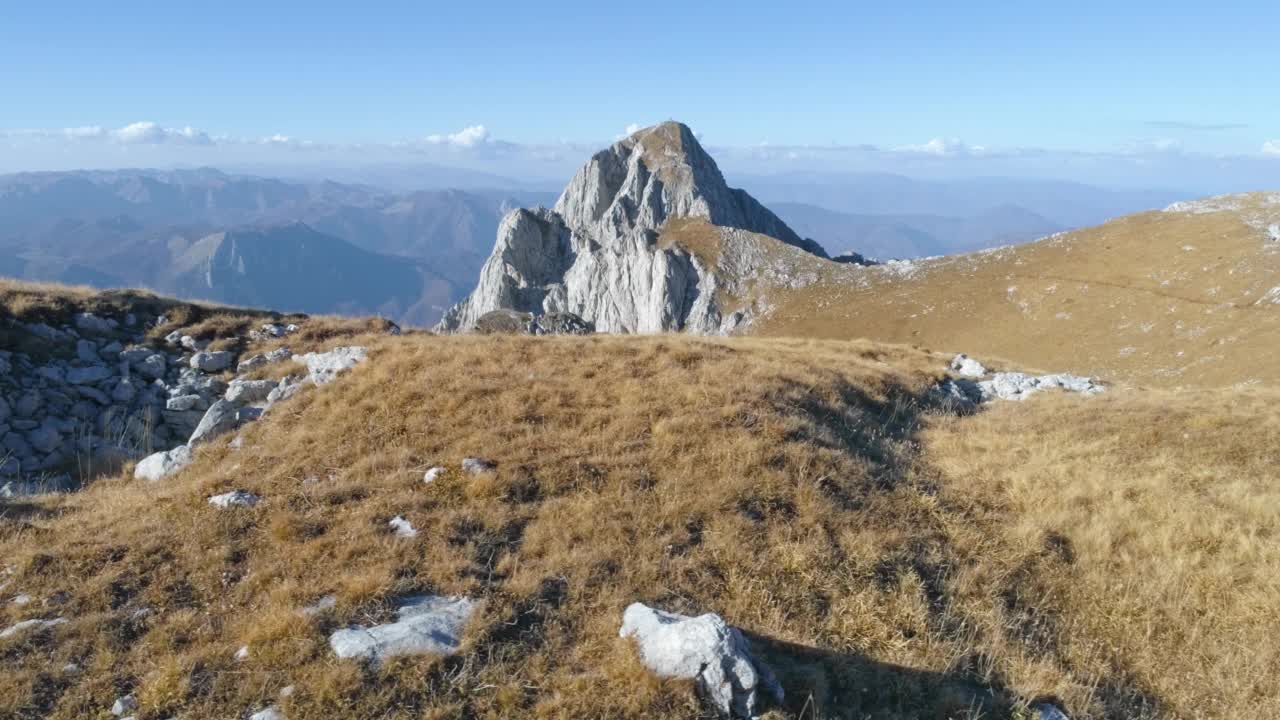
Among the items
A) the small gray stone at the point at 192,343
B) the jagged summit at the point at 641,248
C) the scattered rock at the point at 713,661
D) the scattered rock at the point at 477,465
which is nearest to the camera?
the scattered rock at the point at 713,661

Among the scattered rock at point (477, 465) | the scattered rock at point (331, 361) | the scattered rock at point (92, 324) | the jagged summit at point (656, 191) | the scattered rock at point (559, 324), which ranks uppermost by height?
the jagged summit at point (656, 191)

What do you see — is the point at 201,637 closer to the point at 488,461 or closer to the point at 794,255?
the point at 488,461

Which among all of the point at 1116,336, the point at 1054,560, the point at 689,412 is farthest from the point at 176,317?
the point at 1116,336

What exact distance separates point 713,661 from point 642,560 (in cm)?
236

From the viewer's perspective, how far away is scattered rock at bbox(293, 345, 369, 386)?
15.7m

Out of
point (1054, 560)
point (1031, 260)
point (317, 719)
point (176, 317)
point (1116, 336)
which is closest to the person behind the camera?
point (317, 719)

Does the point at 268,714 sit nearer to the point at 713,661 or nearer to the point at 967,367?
the point at 713,661

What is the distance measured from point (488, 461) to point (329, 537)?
2842 millimetres

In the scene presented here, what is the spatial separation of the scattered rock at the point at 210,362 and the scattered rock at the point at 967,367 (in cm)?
2464

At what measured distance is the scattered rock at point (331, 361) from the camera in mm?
15719

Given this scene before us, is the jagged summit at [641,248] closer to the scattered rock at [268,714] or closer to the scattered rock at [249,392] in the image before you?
the scattered rock at [249,392]

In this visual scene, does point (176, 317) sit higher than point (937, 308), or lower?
higher

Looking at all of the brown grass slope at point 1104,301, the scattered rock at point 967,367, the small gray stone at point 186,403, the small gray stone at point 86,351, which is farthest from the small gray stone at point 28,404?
the brown grass slope at point 1104,301

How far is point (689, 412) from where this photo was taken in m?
13.2
